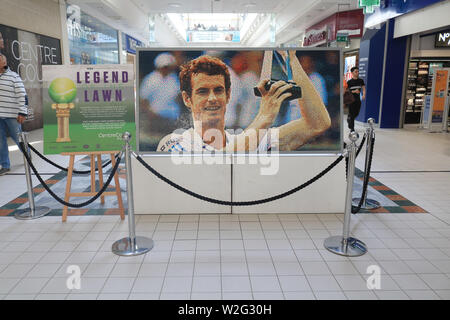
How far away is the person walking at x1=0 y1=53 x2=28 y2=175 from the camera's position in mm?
5258

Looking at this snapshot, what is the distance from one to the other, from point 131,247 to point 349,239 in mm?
1884

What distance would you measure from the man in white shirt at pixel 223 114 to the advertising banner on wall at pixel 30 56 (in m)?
6.17

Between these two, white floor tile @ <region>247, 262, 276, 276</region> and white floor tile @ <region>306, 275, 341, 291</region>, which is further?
white floor tile @ <region>247, 262, 276, 276</region>

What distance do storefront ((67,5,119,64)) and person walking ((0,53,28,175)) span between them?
6.41 meters

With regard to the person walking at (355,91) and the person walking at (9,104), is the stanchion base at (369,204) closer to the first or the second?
the person walking at (9,104)

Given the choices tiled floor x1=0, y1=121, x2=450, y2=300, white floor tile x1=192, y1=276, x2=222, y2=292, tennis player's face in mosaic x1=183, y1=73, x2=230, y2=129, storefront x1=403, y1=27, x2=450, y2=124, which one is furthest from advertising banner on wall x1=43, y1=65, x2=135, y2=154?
storefront x1=403, y1=27, x2=450, y2=124

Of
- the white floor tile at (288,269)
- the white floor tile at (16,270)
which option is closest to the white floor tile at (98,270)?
the white floor tile at (16,270)

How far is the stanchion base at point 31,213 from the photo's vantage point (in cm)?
376

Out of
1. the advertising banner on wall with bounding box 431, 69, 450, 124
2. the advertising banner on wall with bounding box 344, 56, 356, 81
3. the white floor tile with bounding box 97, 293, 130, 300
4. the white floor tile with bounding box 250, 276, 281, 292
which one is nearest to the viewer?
the white floor tile with bounding box 97, 293, 130, 300

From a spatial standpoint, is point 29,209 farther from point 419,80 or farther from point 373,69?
point 419,80

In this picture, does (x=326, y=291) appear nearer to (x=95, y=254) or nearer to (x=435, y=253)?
(x=435, y=253)

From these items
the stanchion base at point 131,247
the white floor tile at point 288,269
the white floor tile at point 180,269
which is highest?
the stanchion base at point 131,247

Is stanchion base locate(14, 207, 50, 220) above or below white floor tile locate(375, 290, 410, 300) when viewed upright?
above

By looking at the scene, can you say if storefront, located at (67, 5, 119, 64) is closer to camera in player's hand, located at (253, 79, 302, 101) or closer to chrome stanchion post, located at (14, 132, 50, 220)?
chrome stanchion post, located at (14, 132, 50, 220)
